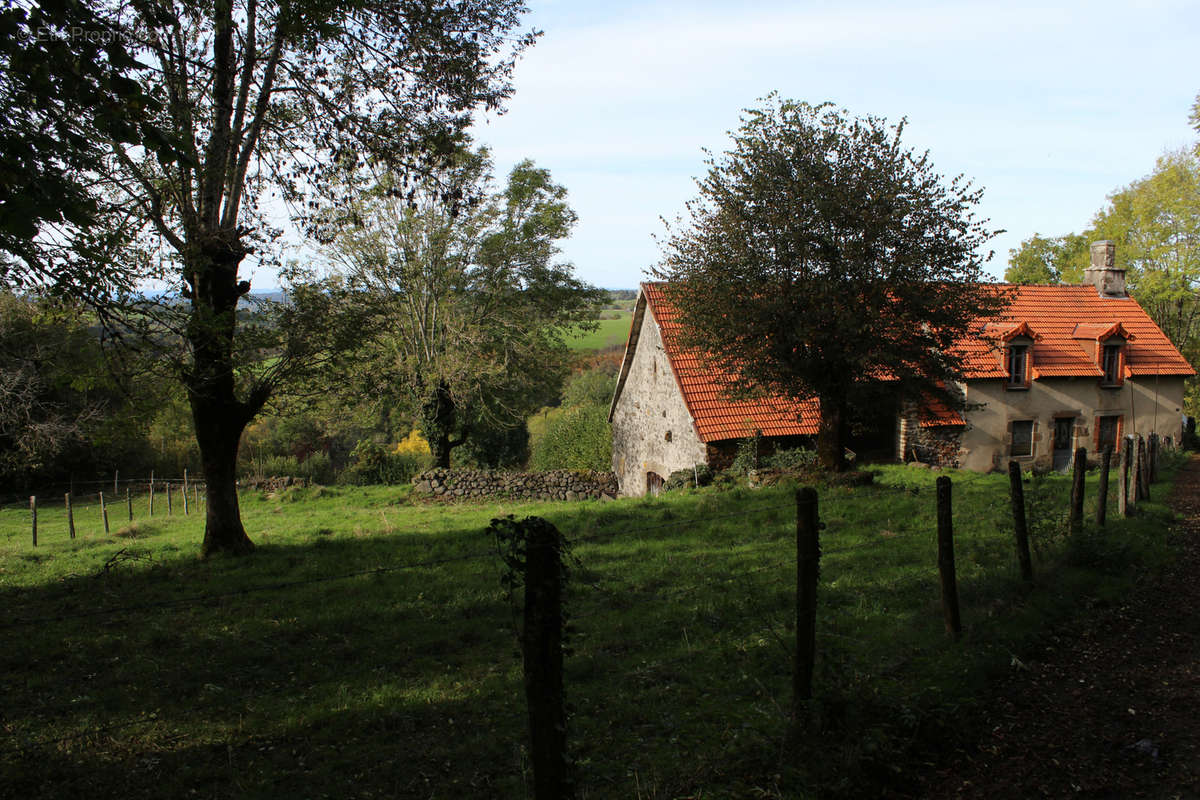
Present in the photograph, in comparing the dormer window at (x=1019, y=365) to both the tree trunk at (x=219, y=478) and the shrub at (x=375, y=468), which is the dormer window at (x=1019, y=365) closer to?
the shrub at (x=375, y=468)

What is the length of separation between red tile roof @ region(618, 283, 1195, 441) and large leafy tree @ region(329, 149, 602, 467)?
5.46 m

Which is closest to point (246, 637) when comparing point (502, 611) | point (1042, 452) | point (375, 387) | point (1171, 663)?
point (502, 611)

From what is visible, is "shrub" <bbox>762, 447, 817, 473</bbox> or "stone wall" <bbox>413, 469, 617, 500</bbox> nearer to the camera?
"shrub" <bbox>762, 447, 817, 473</bbox>

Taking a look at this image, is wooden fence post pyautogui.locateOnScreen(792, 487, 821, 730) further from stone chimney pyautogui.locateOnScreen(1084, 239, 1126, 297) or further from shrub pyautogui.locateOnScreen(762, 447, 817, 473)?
stone chimney pyautogui.locateOnScreen(1084, 239, 1126, 297)

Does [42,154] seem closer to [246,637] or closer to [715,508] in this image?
[246,637]

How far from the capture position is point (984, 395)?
25.8 meters

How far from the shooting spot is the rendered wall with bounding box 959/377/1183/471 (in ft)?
84.2

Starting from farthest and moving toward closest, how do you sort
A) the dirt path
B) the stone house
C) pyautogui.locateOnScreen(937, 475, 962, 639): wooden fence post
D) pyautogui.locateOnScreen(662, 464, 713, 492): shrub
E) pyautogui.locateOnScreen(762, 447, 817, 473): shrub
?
the stone house → pyautogui.locateOnScreen(662, 464, 713, 492): shrub → pyautogui.locateOnScreen(762, 447, 817, 473): shrub → pyautogui.locateOnScreen(937, 475, 962, 639): wooden fence post → the dirt path

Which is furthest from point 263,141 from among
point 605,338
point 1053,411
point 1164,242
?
point 605,338

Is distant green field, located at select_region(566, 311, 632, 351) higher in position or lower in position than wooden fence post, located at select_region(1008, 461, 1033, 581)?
higher

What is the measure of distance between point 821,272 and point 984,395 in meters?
13.1

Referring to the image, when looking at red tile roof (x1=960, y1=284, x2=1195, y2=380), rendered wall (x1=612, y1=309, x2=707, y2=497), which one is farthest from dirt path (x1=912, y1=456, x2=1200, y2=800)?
red tile roof (x1=960, y1=284, x2=1195, y2=380)

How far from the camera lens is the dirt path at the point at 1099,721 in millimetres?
4676

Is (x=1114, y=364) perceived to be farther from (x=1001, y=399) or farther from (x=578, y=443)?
(x=578, y=443)
